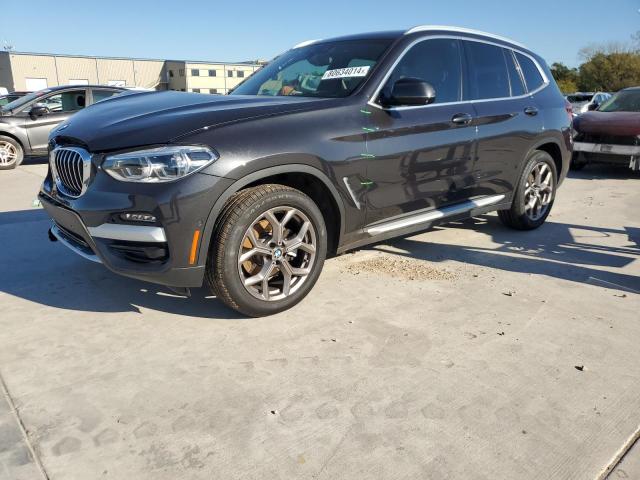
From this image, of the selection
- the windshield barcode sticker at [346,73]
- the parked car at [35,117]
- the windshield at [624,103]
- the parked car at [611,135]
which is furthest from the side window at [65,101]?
the windshield at [624,103]

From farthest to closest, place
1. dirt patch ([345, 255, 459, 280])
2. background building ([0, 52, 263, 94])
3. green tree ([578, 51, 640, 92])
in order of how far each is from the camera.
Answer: background building ([0, 52, 263, 94]) < green tree ([578, 51, 640, 92]) < dirt patch ([345, 255, 459, 280])

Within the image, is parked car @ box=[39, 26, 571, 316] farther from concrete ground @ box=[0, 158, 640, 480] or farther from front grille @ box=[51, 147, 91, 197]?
concrete ground @ box=[0, 158, 640, 480]

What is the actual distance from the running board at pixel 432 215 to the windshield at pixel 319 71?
97 centimetres

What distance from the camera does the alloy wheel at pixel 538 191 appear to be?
5.15 meters

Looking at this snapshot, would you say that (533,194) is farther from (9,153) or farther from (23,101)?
(23,101)

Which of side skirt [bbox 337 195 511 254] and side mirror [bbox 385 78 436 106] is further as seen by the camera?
side skirt [bbox 337 195 511 254]

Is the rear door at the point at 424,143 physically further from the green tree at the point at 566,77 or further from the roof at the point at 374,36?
the green tree at the point at 566,77

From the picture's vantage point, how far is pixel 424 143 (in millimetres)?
3785

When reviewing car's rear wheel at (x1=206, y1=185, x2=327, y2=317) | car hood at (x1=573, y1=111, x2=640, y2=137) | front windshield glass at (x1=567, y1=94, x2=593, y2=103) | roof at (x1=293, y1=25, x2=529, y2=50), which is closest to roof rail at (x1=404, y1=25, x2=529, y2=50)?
roof at (x1=293, y1=25, x2=529, y2=50)

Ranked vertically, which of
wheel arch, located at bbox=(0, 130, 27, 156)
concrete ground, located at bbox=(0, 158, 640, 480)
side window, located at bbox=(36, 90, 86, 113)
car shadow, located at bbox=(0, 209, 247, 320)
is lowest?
concrete ground, located at bbox=(0, 158, 640, 480)

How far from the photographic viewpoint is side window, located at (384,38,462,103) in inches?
151

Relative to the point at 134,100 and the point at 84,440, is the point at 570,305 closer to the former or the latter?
the point at 84,440

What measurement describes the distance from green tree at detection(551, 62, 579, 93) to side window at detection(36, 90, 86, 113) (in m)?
45.0

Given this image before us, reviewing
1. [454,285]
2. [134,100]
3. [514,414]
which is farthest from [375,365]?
[134,100]
